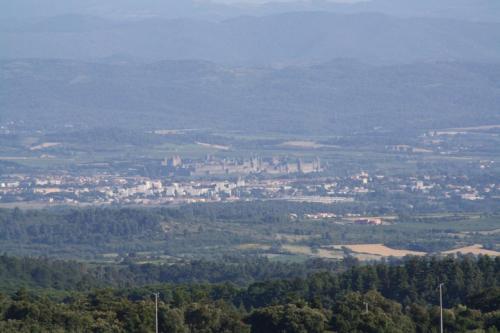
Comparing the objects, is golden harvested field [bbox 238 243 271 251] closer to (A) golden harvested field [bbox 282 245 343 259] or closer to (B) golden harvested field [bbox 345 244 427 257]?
(A) golden harvested field [bbox 282 245 343 259]

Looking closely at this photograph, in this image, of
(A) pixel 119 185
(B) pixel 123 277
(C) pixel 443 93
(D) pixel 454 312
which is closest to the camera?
(D) pixel 454 312

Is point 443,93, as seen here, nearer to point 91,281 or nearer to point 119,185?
point 119,185

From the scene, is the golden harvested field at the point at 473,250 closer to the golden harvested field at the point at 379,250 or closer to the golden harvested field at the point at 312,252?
the golden harvested field at the point at 379,250

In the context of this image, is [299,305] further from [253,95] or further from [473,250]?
[253,95]

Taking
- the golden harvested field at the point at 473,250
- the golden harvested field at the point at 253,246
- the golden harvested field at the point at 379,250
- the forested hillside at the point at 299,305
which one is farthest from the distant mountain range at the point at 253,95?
the forested hillside at the point at 299,305

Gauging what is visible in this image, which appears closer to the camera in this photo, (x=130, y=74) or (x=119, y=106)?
(x=119, y=106)

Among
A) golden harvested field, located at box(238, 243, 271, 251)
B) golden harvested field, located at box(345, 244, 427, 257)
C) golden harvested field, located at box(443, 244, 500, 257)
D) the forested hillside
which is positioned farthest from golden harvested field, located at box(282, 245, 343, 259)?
the forested hillside

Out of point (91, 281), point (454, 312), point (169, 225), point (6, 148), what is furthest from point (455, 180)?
point (454, 312)
